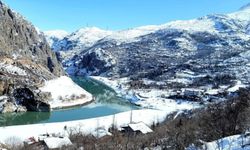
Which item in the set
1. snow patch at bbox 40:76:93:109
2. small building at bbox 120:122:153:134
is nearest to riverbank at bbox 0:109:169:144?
small building at bbox 120:122:153:134

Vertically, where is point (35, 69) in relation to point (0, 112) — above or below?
above

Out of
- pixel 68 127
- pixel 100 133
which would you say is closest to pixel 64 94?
pixel 68 127

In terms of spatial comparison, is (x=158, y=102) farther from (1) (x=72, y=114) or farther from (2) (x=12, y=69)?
(2) (x=12, y=69)

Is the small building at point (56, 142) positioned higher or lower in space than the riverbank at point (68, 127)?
higher

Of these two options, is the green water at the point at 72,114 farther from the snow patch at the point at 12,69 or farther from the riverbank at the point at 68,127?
the snow patch at the point at 12,69

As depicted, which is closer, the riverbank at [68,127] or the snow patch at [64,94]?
the riverbank at [68,127]

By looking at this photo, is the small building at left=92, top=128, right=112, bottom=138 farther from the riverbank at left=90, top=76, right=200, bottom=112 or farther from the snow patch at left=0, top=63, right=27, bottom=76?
the snow patch at left=0, top=63, right=27, bottom=76

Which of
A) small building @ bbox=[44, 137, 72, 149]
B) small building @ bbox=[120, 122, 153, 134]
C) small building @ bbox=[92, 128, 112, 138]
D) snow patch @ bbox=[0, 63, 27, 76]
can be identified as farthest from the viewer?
snow patch @ bbox=[0, 63, 27, 76]

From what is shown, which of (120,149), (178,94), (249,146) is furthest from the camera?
(178,94)

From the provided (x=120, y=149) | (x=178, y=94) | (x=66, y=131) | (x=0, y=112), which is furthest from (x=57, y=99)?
(x=120, y=149)

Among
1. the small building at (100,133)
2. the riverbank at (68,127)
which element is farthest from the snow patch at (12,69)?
the small building at (100,133)

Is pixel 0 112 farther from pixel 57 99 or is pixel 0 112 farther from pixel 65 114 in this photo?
pixel 57 99
